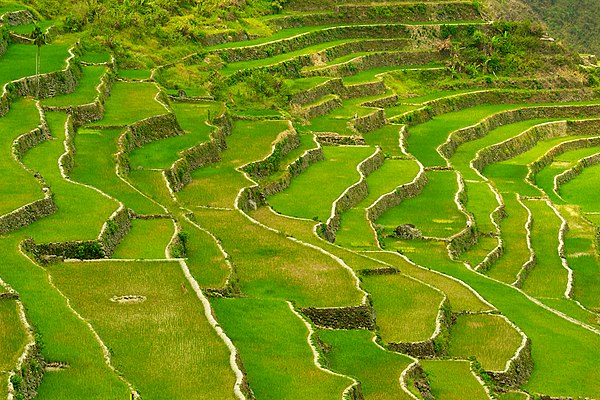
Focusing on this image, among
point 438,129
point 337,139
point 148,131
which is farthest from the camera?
point 438,129

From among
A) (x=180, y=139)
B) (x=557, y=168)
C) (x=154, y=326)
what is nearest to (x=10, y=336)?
(x=154, y=326)

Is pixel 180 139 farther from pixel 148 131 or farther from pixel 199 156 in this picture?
pixel 199 156

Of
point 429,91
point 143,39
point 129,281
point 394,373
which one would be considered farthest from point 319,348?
point 429,91

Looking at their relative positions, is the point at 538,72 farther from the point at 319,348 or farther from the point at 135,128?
the point at 319,348

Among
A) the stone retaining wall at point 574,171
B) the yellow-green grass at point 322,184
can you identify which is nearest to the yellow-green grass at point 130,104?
the yellow-green grass at point 322,184

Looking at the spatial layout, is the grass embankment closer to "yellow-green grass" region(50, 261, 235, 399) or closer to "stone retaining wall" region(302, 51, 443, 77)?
"yellow-green grass" region(50, 261, 235, 399)
